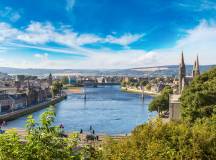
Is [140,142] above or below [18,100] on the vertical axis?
above

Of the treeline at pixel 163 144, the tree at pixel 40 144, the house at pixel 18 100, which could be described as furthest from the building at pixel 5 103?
the tree at pixel 40 144

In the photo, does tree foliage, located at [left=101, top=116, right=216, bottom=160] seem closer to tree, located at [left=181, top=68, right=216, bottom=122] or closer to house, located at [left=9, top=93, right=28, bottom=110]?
tree, located at [left=181, top=68, right=216, bottom=122]

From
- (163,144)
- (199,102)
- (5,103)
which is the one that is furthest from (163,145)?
(5,103)

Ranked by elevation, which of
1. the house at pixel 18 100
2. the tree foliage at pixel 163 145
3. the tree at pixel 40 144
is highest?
the tree at pixel 40 144

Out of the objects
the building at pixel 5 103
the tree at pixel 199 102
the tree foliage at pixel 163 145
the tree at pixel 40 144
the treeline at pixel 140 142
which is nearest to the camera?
the tree at pixel 40 144

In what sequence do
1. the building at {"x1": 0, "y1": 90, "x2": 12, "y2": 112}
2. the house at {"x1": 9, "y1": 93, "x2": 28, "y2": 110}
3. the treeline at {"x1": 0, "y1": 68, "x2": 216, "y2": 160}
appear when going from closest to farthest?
the treeline at {"x1": 0, "y1": 68, "x2": 216, "y2": 160} → the building at {"x1": 0, "y1": 90, "x2": 12, "y2": 112} → the house at {"x1": 9, "y1": 93, "x2": 28, "y2": 110}

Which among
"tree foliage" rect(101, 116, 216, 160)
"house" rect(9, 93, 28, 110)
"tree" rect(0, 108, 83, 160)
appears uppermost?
"tree" rect(0, 108, 83, 160)

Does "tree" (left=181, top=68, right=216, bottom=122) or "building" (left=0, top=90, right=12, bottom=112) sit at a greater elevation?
"tree" (left=181, top=68, right=216, bottom=122)

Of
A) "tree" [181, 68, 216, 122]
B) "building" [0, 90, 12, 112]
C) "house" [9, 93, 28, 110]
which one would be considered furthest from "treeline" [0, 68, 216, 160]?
"house" [9, 93, 28, 110]

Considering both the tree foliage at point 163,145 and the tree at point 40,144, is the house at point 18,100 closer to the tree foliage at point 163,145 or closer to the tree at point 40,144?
the tree foliage at point 163,145

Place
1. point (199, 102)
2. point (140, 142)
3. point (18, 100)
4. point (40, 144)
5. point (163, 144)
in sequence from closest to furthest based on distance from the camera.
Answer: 1. point (40, 144)
2. point (163, 144)
3. point (140, 142)
4. point (199, 102)
5. point (18, 100)

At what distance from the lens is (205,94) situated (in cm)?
3500

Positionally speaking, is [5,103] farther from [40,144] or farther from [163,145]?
[40,144]

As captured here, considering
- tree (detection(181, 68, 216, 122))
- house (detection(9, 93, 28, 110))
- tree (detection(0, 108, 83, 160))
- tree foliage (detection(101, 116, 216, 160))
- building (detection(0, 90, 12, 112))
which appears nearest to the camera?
tree (detection(0, 108, 83, 160))
